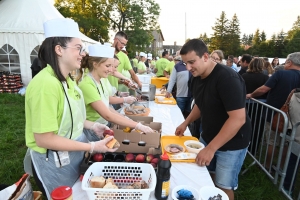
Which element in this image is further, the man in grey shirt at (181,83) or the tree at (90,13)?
the tree at (90,13)

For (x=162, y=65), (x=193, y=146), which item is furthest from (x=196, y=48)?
(x=162, y=65)

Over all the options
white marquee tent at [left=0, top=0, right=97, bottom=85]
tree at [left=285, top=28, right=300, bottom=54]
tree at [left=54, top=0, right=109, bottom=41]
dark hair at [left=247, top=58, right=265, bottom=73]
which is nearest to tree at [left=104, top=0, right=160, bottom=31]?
tree at [left=54, top=0, right=109, bottom=41]

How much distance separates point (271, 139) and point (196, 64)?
2412mm

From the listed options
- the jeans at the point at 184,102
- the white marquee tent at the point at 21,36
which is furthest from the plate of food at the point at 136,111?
the white marquee tent at the point at 21,36

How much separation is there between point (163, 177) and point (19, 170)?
2970 mm

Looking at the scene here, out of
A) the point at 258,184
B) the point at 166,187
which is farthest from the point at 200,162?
the point at 258,184

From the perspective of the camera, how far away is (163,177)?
1.22m

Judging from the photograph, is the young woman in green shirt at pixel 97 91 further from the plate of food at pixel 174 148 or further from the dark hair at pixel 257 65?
the dark hair at pixel 257 65

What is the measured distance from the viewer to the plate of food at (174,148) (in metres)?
1.86

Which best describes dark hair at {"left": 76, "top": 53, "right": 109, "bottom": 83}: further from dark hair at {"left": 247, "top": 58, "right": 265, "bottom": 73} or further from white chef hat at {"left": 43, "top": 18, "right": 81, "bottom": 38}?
dark hair at {"left": 247, "top": 58, "right": 265, "bottom": 73}

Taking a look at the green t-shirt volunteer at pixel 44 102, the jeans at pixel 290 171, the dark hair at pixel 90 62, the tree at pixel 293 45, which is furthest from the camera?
the tree at pixel 293 45

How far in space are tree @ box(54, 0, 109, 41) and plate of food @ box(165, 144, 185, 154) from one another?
25.0 meters

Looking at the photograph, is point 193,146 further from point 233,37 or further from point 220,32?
point 220,32

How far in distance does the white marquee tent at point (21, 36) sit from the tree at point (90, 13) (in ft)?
53.2
